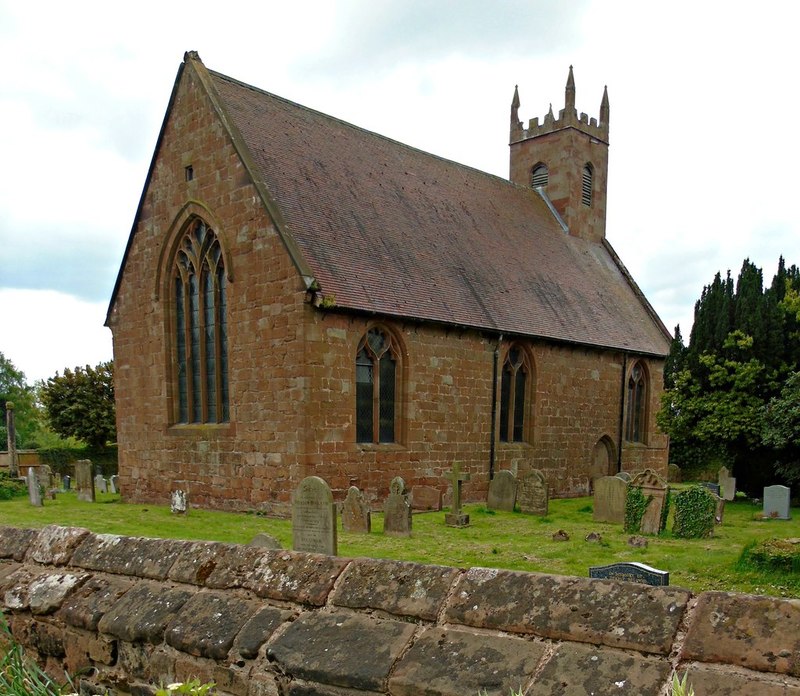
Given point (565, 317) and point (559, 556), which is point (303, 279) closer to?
point (559, 556)

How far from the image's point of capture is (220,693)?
2617mm

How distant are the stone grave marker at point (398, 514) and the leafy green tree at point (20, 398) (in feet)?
174

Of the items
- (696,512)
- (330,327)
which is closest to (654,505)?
(696,512)

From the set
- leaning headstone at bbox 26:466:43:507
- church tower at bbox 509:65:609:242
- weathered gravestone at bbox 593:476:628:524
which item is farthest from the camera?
church tower at bbox 509:65:609:242

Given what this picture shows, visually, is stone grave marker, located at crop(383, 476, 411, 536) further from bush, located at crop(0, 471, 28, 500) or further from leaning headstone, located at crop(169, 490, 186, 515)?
bush, located at crop(0, 471, 28, 500)

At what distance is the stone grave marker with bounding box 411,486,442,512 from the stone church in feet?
0.45

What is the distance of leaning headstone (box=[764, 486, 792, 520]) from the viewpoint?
15.9m

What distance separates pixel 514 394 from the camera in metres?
19.7

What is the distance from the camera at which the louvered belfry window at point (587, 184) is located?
27.6 meters

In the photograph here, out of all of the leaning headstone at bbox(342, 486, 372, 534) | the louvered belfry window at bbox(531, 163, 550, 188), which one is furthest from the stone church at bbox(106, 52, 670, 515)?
the louvered belfry window at bbox(531, 163, 550, 188)

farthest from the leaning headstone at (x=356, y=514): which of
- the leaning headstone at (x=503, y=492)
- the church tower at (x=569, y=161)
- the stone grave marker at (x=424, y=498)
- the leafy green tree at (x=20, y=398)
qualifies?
the leafy green tree at (x=20, y=398)

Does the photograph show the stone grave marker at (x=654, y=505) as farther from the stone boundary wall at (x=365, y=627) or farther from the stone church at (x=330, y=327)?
the stone boundary wall at (x=365, y=627)

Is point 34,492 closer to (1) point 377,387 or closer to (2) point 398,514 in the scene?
(1) point 377,387

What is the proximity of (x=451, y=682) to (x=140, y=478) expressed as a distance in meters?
18.3
